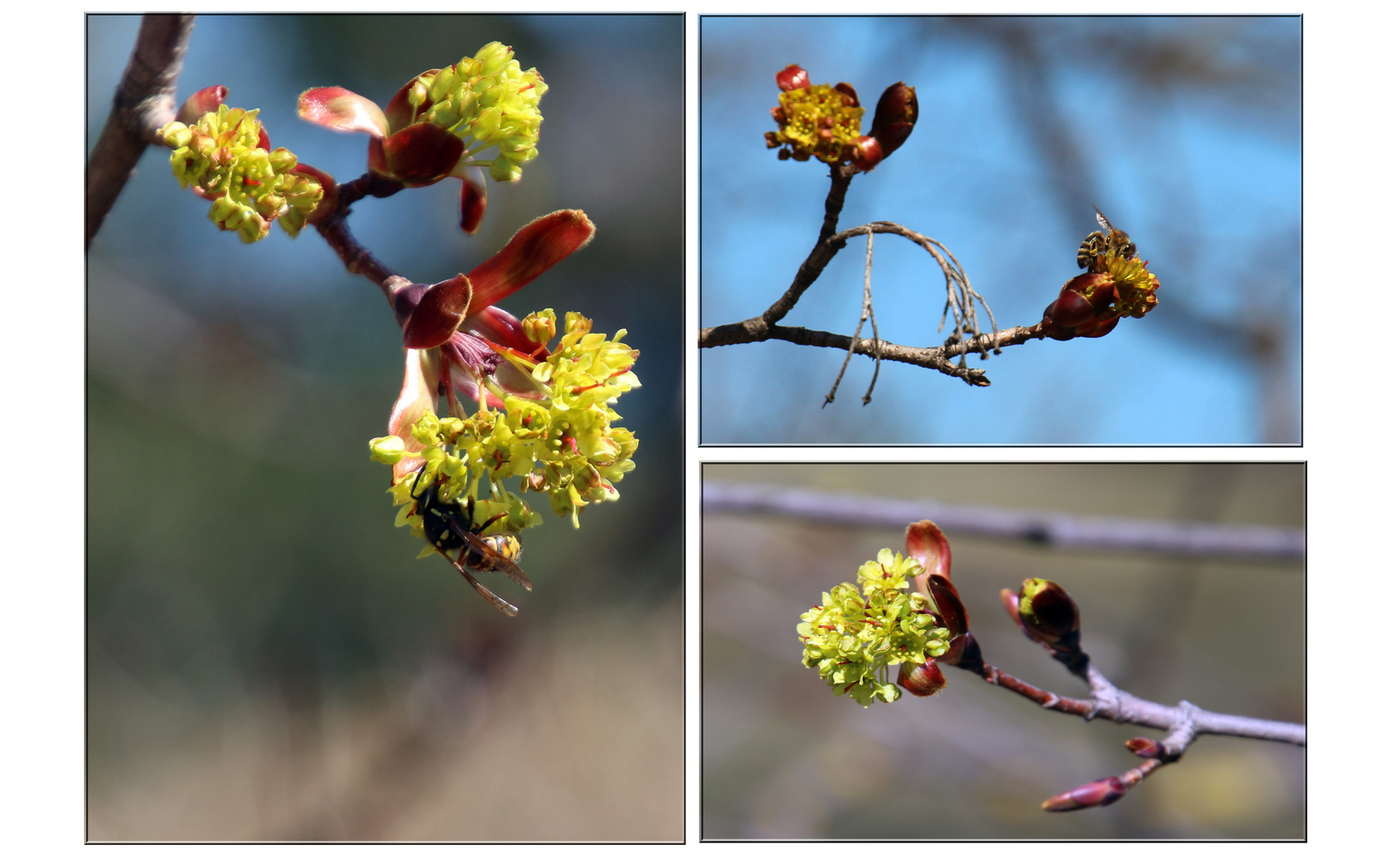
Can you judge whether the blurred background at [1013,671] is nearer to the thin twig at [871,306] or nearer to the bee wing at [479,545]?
the thin twig at [871,306]

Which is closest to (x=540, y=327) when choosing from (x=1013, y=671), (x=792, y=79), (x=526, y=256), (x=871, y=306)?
(x=526, y=256)

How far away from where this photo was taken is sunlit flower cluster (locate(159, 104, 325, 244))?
67 cm

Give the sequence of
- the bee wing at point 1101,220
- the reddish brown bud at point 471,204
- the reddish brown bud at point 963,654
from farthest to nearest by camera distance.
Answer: the bee wing at point 1101,220 → the reddish brown bud at point 963,654 → the reddish brown bud at point 471,204

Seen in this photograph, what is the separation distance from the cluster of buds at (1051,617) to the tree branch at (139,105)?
103cm

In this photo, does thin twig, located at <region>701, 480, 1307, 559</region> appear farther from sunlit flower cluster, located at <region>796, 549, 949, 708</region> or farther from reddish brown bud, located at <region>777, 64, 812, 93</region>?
reddish brown bud, located at <region>777, 64, 812, 93</region>

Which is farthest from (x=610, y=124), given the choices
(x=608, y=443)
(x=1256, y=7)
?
(x=1256, y=7)

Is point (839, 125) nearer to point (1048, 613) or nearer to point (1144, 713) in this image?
point (1048, 613)

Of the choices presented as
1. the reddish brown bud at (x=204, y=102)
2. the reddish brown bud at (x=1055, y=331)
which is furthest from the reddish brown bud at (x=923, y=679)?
the reddish brown bud at (x=204, y=102)

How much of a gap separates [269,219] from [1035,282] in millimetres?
800

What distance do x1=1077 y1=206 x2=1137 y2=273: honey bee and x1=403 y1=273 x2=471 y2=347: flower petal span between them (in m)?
0.67

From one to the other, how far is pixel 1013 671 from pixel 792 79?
3.24 ft

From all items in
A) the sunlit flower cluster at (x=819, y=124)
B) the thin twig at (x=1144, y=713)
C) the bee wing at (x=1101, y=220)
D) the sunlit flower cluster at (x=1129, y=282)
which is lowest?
the thin twig at (x=1144, y=713)

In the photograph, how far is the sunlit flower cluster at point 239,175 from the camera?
673 mm

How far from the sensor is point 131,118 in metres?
0.81
